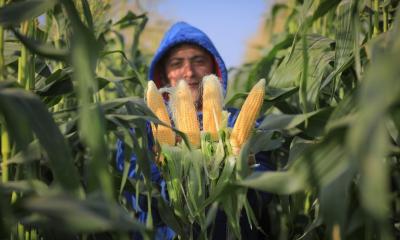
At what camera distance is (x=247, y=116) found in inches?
53.7

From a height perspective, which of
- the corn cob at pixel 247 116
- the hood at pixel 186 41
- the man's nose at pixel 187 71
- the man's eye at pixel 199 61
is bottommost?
the corn cob at pixel 247 116

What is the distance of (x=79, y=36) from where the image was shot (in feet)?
2.37

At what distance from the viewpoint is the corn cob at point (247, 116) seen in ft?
4.47

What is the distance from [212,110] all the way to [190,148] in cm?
31

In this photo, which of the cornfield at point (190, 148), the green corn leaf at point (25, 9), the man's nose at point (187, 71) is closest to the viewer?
the cornfield at point (190, 148)

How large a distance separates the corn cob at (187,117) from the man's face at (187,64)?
0.69 metres

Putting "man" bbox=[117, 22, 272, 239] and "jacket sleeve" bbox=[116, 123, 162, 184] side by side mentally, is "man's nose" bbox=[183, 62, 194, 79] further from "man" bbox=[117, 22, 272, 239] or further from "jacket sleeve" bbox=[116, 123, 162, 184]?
"jacket sleeve" bbox=[116, 123, 162, 184]

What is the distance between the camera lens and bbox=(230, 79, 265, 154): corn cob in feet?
4.47

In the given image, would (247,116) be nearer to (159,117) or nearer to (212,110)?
(212,110)

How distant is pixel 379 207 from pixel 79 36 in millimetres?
455

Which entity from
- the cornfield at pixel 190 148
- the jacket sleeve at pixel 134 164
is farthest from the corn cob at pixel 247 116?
the jacket sleeve at pixel 134 164

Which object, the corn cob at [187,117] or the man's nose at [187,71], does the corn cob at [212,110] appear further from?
the man's nose at [187,71]

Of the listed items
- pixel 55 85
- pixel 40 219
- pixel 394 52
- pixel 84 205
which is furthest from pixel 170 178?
pixel 394 52

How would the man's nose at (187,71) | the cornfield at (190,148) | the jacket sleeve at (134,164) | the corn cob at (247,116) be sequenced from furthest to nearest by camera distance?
1. the man's nose at (187,71)
2. the jacket sleeve at (134,164)
3. the corn cob at (247,116)
4. the cornfield at (190,148)
